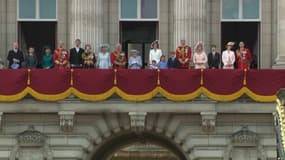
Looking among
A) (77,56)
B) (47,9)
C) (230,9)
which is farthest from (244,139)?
(47,9)

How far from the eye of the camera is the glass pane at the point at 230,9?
58938mm

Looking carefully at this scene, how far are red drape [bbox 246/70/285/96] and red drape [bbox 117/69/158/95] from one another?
169 inches

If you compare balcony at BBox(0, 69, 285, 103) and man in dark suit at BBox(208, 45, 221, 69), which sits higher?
man in dark suit at BBox(208, 45, 221, 69)

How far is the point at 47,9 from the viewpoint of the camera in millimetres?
59062

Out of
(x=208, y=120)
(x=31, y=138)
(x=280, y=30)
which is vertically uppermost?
(x=280, y=30)

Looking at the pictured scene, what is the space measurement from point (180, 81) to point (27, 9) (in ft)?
34.8

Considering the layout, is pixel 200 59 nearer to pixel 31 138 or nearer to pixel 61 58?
pixel 61 58

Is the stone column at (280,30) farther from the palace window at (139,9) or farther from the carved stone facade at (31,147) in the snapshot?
the carved stone facade at (31,147)

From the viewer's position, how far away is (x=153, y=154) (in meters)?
79.9

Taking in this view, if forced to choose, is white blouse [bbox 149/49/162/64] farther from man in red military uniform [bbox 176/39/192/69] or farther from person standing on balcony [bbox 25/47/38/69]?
person standing on balcony [bbox 25/47/38/69]

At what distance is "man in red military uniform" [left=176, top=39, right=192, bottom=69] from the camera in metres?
53.2

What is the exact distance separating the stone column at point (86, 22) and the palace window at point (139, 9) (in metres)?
2.51

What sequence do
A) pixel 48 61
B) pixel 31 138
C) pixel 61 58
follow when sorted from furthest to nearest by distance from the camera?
pixel 48 61
pixel 61 58
pixel 31 138

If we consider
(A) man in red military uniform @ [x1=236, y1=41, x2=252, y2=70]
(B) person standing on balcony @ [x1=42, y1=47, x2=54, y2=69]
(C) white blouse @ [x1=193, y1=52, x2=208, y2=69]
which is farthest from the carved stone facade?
(A) man in red military uniform @ [x1=236, y1=41, x2=252, y2=70]
